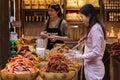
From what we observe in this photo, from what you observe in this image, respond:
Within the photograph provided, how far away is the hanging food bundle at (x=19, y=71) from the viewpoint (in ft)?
9.70

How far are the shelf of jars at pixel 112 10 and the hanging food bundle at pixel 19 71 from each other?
6.81 meters

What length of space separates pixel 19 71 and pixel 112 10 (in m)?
7.08

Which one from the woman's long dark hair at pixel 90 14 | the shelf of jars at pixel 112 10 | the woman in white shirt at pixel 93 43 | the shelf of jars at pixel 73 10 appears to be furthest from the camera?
the shelf of jars at pixel 73 10

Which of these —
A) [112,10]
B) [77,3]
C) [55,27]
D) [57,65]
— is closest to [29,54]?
[57,65]

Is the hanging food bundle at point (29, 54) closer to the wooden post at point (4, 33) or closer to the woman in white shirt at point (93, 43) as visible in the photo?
the woman in white shirt at point (93, 43)

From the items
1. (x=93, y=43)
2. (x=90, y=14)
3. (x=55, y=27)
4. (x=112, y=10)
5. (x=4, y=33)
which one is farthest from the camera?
(x=112, y=10)

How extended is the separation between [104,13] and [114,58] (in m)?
3.66

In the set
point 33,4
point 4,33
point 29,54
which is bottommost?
point 29,54

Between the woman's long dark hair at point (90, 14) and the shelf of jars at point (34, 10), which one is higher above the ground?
the woman's long dark hair at point (90, 14)

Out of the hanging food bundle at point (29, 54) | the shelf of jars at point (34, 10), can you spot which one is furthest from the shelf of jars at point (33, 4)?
the hanging food bundle at point (29, 54)

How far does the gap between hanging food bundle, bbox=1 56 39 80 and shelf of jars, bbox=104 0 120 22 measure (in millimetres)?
6806

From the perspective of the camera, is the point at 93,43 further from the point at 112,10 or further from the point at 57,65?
the point at 112,10

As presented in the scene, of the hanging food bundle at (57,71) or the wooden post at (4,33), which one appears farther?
the wooden post at (4,33)

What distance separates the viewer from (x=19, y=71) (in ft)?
9.87
